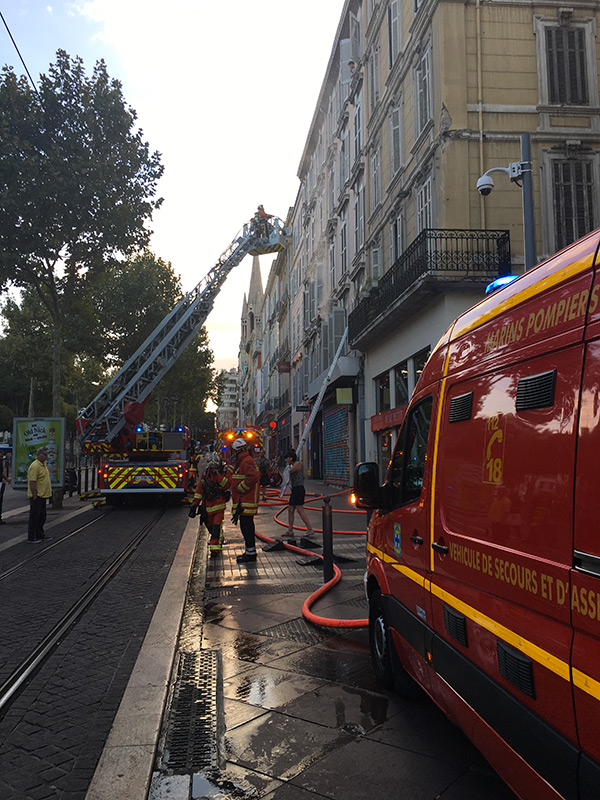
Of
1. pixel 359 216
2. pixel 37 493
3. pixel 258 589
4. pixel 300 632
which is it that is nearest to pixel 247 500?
pixel 258 589

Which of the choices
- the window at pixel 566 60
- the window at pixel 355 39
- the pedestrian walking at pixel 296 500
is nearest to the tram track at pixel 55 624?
the pedestrian walking at pixel 296 500

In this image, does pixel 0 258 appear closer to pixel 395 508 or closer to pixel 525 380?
pixel 395 508

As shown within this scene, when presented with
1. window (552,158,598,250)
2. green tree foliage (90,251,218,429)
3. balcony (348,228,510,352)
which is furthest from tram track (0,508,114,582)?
green tree foliage (90,251,218,429)

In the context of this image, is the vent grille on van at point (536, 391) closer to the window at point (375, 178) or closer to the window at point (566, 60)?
the window at point (566, 60)

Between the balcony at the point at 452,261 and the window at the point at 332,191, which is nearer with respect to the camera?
the balcony at the point at 452,261

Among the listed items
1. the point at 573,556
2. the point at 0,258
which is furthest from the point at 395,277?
the point at 573,556

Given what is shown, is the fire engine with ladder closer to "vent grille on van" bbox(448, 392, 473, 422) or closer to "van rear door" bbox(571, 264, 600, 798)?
"vent grille on van" bbox(448, 392, 473, 422)

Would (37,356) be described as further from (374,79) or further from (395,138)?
(395,138)

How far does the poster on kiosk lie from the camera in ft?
59.7

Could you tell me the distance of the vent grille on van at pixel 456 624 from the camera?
9.46 feet

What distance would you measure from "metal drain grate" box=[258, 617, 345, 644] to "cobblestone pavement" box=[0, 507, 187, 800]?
3.73ft

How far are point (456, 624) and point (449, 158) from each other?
1440 centimetres

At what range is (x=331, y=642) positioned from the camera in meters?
5.50

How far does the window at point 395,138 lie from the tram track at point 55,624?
13.4 metres
